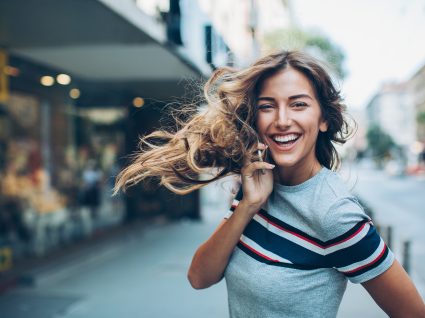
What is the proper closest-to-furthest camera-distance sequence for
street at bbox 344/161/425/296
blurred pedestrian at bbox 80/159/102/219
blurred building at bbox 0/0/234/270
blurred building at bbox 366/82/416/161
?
blurred building at bbox 0/0/234/270, street at bbox 344/161/425/296, blurred pedestrian at bbox 80/159/102/219, blurred building at bbox 366/82/416/161

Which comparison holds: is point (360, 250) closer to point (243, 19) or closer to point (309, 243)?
point (309, 243)

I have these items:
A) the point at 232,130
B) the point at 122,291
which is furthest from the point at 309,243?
the point at 122,291

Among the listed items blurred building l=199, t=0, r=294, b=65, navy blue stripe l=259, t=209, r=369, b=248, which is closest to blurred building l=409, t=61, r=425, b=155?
blurred building l=199, t=0, r=294, b=65

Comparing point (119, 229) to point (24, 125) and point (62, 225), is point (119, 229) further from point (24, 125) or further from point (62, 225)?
point (24, 125)

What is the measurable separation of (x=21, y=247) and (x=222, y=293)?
4245 millimetres

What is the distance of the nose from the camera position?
1.55 meters

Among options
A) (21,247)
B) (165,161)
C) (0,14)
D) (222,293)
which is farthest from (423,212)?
(165,161)

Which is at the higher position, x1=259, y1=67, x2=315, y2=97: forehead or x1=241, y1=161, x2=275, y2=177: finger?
x1=259, y1=67, x2=315, y2=97: forehead

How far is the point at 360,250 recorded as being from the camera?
137 centimetres

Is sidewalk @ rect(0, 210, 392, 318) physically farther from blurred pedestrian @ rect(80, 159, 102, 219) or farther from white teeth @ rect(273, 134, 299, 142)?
white teeth @ rect(273, 134, 299, 142)

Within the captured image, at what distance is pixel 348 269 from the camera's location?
4.61ft

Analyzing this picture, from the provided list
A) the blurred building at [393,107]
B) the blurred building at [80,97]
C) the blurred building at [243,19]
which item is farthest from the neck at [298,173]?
the blurred building at [393,107]

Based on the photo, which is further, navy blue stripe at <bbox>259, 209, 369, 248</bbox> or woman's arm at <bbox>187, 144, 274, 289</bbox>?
woman's arm at <bbox>187, 144, 274, 289</bbox>

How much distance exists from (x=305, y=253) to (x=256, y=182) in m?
0.29
